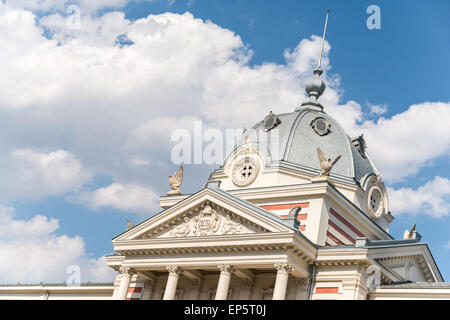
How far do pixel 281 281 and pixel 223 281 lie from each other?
3.44 meters

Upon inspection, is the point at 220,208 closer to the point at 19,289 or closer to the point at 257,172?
the point at 257,172

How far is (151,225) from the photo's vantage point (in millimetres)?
36969

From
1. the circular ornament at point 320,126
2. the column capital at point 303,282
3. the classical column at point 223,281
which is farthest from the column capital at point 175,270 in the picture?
the circular ornament at point 320,126

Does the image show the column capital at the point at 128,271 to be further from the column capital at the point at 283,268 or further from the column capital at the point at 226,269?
the column capital at the point at 283,268

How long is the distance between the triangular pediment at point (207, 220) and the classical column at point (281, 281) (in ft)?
6.39

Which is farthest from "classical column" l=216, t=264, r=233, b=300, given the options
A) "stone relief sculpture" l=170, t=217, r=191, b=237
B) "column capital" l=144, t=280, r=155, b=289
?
"column capital" l=144, t=280, r=155, b=289

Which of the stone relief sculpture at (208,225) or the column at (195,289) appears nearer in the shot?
the stone relief sculpture at (208,225)

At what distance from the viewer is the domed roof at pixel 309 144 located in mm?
43844

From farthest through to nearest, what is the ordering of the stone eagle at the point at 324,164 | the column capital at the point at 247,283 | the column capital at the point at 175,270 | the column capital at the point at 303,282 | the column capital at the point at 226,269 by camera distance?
the stone eagle at the point at 324,164, the column capital at the point at 247,283, the column capital at the point at 175,270, the column capital at the point at 226,269, the column capital at the point at 303,282

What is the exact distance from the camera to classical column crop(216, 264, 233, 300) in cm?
3344

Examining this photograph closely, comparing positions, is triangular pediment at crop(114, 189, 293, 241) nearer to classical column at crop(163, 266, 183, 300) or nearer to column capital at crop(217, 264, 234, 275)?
column capital at crop(217, 264, 234, 275)

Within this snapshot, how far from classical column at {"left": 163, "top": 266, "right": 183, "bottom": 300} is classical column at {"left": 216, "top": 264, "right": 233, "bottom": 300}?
2.78 m
